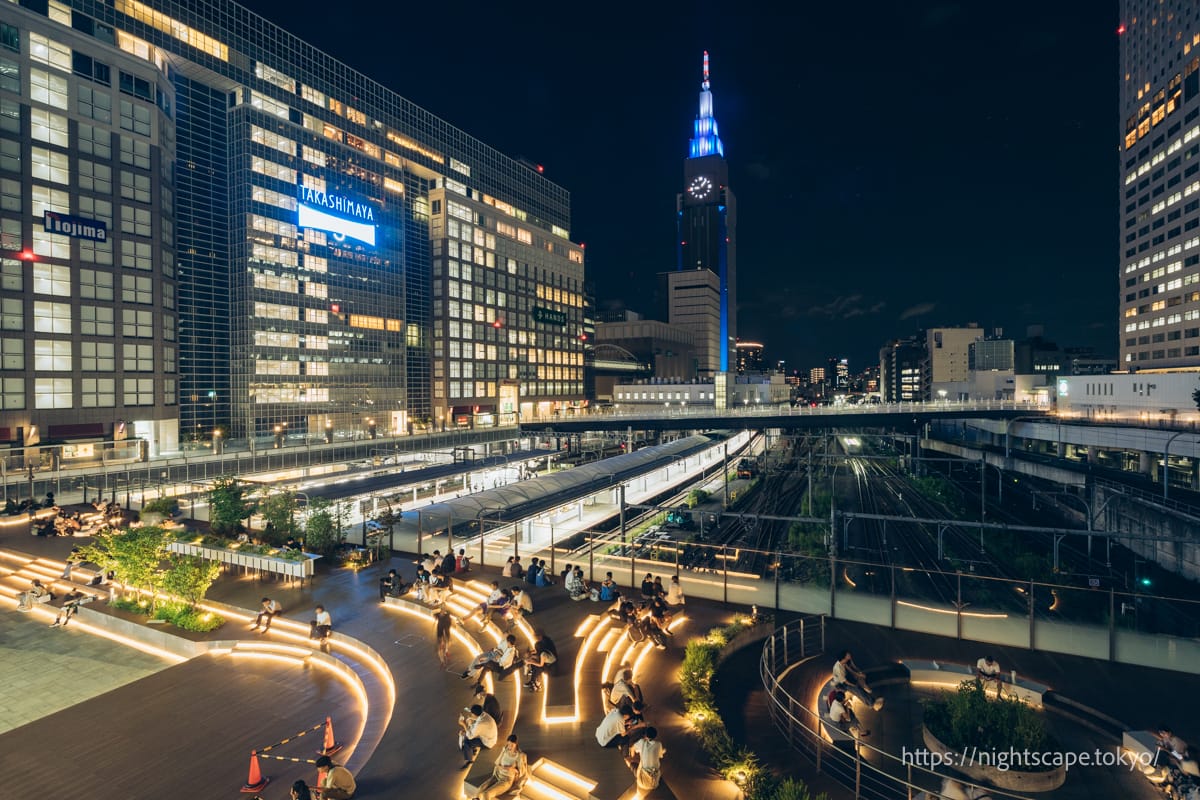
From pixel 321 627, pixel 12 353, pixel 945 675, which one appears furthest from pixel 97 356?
pixel 945 675

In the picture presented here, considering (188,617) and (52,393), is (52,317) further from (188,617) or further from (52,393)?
(188,617)

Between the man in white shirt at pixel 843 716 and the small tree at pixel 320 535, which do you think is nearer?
the man in white shirt at pixel 843 716

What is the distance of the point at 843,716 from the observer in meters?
11.6

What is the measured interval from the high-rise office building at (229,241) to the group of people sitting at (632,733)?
5605 cm

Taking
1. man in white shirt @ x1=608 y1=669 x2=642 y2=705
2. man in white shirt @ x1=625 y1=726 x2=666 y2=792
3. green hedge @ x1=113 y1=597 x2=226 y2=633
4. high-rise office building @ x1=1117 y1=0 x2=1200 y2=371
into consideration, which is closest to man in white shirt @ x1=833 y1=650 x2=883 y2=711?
man in white shirt @ x1=608 y1=669 x2=642 y2=705

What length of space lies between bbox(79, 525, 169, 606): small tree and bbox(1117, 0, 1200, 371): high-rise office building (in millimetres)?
115021

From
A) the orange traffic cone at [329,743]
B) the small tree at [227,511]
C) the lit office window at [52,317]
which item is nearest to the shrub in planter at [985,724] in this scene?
the orange traffic cone at [329,743]

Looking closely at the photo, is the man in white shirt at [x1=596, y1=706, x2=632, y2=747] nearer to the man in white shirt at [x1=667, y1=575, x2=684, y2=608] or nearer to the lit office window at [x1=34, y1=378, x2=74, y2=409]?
the man in white shirt at [x1=667, y1=575, x2=684, y2=608]

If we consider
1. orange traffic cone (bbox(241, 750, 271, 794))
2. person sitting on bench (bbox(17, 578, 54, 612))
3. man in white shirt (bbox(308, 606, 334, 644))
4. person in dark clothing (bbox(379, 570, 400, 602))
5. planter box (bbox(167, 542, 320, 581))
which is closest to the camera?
orange traffic cone (bbox(241, 750, 271, 794))

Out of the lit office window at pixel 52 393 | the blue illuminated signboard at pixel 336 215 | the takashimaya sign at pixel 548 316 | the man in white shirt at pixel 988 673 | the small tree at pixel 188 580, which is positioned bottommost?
the man in white shirt at pixel 988 673

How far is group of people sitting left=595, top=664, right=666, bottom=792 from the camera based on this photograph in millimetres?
9141

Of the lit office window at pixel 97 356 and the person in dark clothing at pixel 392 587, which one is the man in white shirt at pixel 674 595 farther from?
the lit office window at pixel 97 356

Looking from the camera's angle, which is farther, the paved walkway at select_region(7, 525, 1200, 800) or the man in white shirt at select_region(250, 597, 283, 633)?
the man in white shirt at select_region(250, 597, 283, 633)

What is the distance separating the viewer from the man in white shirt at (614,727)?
10250 millimetres
